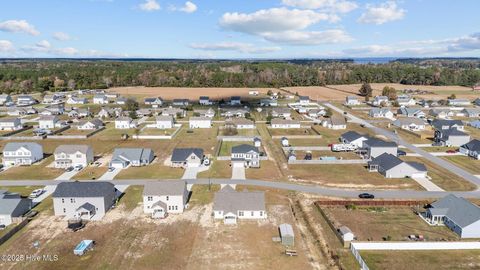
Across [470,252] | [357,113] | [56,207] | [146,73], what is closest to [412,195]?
[470,252]

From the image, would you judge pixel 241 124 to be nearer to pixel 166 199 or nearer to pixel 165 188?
pixel 165 188

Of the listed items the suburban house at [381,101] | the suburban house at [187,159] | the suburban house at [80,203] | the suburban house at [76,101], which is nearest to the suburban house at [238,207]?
the suburban house at [80,203]

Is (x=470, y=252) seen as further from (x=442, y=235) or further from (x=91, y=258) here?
(x=91, y=258)

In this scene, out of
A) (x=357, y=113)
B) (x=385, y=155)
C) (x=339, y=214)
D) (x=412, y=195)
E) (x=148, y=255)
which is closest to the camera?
(x=148, y=255)

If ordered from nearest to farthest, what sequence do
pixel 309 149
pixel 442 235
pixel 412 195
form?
1. pixel 442 235
2. pixel 412 195
3. pixel 309 149

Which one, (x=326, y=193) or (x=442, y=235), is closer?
(x=442, y=235)

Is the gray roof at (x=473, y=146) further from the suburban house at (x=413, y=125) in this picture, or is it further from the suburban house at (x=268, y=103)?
the suburban house at (x=268, y=103)

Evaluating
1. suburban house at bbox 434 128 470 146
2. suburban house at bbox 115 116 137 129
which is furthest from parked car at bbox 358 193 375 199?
suburban house at bbox 115 116 137 129
